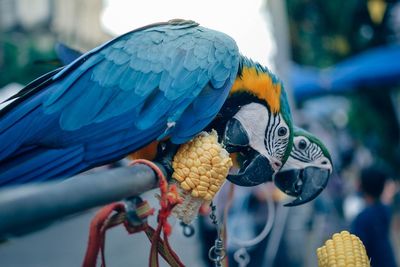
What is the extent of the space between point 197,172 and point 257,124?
0.21 meters

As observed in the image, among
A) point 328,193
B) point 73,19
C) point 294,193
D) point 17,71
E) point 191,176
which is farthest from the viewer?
point 73,19

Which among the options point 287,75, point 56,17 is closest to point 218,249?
point 287,75

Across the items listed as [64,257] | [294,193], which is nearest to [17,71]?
[64,257]

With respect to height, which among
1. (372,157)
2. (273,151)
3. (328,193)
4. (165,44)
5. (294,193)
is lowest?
(372,157)

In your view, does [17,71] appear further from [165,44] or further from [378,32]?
[165,44]

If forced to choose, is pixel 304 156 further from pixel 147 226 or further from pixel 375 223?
pixel 375 223

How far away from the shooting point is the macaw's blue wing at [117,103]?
3.15ft

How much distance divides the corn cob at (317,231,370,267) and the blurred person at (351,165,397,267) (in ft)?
4.47

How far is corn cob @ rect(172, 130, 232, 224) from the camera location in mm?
998

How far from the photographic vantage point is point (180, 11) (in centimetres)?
240

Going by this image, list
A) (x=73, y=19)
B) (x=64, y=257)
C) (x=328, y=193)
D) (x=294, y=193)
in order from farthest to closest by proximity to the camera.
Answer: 1. (x=73, y=19)
2. (x=328, y=193)
3. (x=64, y=257)
4. (x=294, y=193)

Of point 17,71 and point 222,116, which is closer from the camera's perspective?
point 222,116

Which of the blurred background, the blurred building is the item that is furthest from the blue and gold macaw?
the blurred building

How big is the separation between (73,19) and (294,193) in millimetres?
5264
